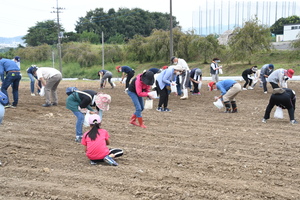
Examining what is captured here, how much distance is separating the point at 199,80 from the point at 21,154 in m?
→ 9.67

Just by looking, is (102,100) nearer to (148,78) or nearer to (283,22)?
(148,78)

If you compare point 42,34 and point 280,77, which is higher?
point 42,34

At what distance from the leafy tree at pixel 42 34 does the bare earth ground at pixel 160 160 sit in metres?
45.4

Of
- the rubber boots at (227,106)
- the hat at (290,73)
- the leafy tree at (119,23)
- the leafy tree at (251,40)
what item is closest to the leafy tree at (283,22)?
the leafy tree at (119,23)

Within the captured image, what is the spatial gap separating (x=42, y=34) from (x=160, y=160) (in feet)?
168

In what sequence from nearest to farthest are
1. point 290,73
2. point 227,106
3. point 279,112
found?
point 279,112 < point 227,106 < point 290,73

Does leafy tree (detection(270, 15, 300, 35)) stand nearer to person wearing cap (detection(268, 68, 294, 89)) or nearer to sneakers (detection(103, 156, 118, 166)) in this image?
person wearing cap (detection(268, 68, 294, 89))

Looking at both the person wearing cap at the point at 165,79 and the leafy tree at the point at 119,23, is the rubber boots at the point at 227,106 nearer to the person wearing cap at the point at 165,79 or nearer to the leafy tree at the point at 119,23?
the person wearing cap at the point at 165,79

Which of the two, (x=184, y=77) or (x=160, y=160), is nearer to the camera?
(x=160, y=160)

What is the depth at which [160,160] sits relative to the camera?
5867mm

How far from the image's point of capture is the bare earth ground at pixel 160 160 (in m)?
4.53

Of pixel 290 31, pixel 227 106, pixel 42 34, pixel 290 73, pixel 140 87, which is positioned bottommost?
pixel 227 106

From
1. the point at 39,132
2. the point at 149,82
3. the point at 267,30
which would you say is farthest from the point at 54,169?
the point at 267,30

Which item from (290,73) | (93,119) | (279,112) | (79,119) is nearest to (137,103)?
A: (79,119)
